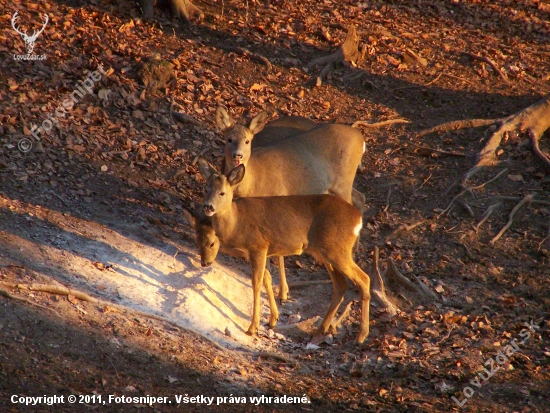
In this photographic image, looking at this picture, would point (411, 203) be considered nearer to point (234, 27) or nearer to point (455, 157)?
point (455, 157)

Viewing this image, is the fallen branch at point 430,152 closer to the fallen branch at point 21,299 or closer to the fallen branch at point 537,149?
the fallen branch at point 537,149

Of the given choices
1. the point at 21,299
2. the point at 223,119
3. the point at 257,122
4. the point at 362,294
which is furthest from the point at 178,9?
the point at 21,299

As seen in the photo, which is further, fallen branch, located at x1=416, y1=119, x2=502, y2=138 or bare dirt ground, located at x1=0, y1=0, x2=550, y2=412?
fallen branch, located at x1=416, y1=119, x2=502, y2=138

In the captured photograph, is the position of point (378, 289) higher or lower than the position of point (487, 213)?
lower

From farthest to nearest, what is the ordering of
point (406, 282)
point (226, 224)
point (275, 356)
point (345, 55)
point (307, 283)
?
point (345, 55)
point (307, 283)
point (406, 282)
point (226, 224)
point (275, 356)

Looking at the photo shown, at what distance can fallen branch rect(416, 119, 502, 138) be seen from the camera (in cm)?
1353

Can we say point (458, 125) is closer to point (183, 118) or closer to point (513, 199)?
point (513, 199)

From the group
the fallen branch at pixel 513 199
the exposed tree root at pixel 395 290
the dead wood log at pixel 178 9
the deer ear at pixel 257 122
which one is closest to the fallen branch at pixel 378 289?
the exposed tree root at pixel 395 290

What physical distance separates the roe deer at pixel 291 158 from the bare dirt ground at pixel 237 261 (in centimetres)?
105

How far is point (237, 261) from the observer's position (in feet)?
34.2

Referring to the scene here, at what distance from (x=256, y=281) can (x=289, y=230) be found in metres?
0.73

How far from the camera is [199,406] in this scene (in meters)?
6.72

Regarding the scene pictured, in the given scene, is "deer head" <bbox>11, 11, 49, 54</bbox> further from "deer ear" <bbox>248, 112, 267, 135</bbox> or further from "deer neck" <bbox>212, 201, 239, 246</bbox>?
"deer neck" <bbox>212, 201, 239, 246</bbox>

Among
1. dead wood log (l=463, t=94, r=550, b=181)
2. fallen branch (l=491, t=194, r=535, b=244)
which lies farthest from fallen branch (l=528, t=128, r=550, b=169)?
fallen branch (l=491, t=194, r=535, b=244)
